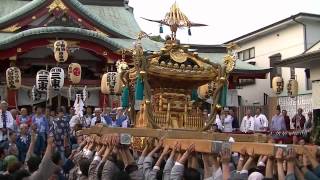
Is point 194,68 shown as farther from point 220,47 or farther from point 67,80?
point 220,47

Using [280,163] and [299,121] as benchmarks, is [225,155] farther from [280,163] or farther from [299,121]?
[299,121]

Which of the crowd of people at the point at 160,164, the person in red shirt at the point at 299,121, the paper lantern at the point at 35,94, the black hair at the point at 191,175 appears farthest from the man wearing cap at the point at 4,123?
the person in red shirt at the point at 299,121

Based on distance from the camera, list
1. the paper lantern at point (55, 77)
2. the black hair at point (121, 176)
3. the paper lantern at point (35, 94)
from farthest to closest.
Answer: the paper lantern at point (35, 94), the paper lantern at point (55, 77), the black hair at point (121, 176)

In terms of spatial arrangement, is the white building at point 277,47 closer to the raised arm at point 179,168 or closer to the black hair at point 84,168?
the black hair at point 84,168

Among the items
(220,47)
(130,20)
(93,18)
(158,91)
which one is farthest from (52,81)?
(220,47)

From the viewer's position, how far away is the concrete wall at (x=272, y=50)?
22.1m

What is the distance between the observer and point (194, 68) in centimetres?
998

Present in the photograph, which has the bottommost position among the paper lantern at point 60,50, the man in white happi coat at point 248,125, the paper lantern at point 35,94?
the man in white happi coat at point 248,125

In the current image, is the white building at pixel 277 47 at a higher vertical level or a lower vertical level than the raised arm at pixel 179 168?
higher

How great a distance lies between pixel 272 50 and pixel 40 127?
14.8m

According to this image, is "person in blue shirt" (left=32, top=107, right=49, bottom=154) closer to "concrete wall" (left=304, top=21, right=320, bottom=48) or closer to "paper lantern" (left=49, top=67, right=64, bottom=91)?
"paper lantern" (left=49, top=67, right=64, bottom=91)

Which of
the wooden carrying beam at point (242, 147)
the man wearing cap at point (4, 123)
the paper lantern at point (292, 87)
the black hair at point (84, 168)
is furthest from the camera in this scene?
the paper lantern at point (292, 87)

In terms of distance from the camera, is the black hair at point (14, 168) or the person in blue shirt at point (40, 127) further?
the person in blue shirt at point (40, 127)

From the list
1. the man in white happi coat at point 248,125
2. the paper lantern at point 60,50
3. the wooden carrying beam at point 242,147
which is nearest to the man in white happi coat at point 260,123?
the man in white happi coat at point 248,125
